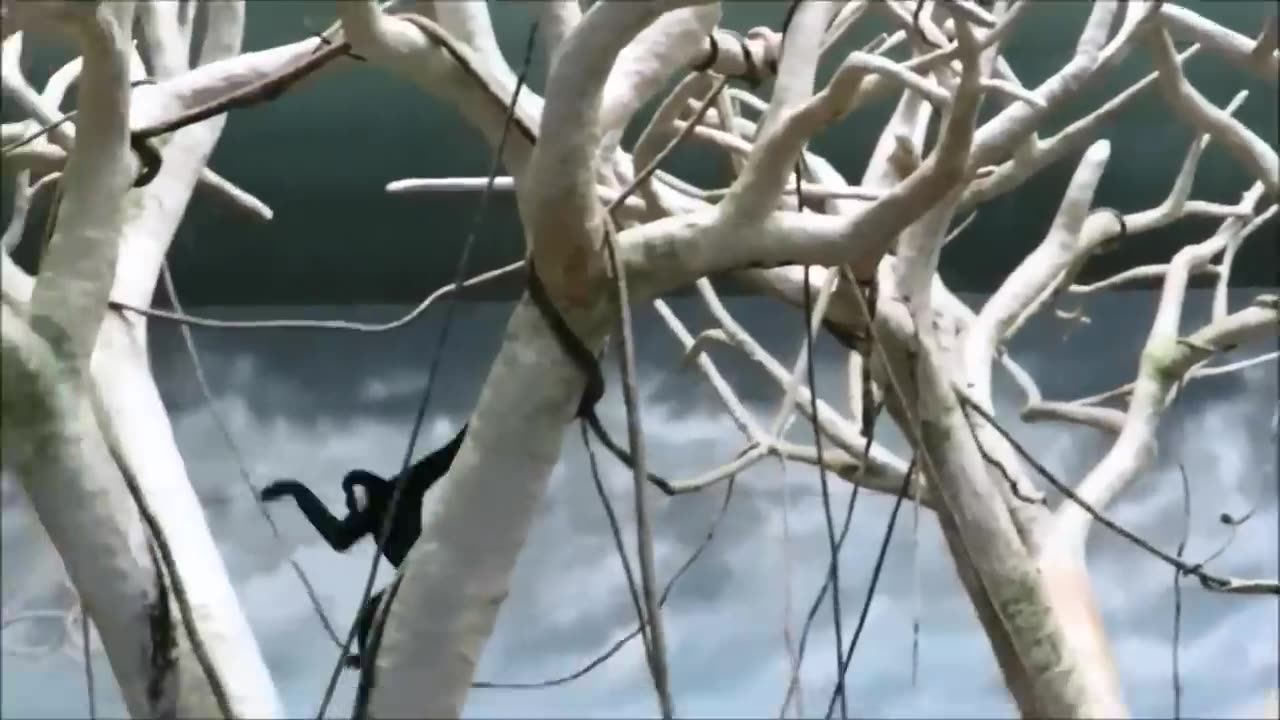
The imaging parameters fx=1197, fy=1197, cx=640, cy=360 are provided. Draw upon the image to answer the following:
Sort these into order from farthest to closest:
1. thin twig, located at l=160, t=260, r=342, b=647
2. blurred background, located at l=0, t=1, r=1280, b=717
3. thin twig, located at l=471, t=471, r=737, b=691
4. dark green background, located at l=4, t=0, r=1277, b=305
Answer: blurred background, located at l=0, t=1, r=1280, b=717 → dark green background, located at l=4, t=0, r=1277, b=305 → thin twig, located at l=160, t=260, r=342, b=647 → thin twig, located at l=471, t=471, r=737, b=691

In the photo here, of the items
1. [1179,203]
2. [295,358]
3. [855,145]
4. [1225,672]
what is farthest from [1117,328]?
[295,358]

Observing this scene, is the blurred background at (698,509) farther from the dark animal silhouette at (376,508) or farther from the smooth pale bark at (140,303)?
the dark animal silhouette at (376,508)

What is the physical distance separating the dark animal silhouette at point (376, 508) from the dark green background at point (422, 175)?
0.61 m

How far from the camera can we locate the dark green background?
139 cm

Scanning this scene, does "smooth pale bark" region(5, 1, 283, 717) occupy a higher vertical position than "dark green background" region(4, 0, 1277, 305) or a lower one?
higher

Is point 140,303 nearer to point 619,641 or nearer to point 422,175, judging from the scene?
point 619,641

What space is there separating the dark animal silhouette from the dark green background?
61 cm

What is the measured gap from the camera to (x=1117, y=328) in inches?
100

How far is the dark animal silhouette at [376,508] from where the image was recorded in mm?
559

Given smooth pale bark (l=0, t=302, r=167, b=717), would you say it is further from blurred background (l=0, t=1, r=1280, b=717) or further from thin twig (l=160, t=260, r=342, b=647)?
blurred background (l=0, t=1, r=1280, b=717)

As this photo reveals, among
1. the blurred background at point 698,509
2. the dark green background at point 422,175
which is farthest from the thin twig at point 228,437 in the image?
the blurred background at point 698,509

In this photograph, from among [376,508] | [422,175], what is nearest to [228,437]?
[376,508]

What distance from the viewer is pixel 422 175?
171 cm

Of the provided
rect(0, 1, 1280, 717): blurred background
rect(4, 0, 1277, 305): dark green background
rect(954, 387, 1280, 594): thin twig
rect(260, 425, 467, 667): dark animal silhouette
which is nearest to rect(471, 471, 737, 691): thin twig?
rect(260, 425, 467, 667): dark animal silhouette
